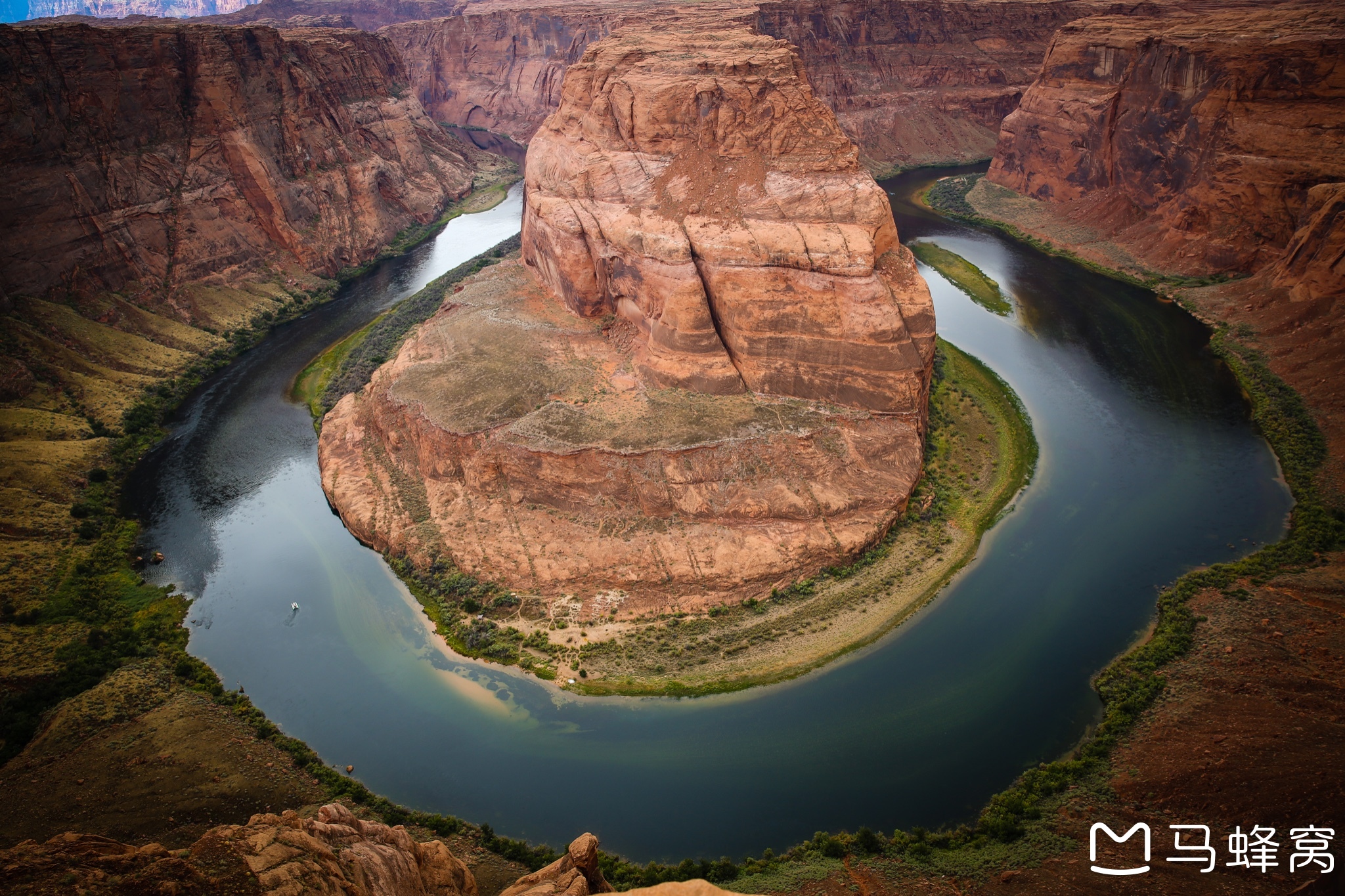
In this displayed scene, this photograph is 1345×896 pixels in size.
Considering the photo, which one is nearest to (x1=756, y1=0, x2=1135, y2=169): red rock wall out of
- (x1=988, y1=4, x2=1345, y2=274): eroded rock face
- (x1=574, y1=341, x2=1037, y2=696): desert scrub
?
(x1=988, y1=4, x2=1345, y2=274): eroded rock face

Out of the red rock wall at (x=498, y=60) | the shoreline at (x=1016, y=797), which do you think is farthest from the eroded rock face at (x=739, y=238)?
the red rock wall at (x=498, y=60)

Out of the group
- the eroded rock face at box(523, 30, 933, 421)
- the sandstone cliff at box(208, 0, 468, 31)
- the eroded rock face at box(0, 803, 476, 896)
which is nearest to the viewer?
the eroded rock face at box(0, 803, 476, 896)

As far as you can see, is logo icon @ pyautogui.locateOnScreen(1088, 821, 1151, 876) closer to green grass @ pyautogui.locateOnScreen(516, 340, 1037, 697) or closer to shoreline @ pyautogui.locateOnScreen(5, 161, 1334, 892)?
shoreline @ pyautogui.locateOnScreen(5, 161, 1334, 892)

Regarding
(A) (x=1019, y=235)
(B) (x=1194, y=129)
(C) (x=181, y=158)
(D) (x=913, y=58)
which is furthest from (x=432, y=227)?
(B) (x=1194, y=129)

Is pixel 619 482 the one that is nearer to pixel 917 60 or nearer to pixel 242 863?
pixel 242 863

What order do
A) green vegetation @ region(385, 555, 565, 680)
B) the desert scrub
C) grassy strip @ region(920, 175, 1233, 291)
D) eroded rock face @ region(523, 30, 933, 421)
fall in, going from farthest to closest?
grassy strip @ region(920, 175, 1233, 291) → eroded rock face @ region(523, 30, 933, 421) → green vegetation @ region(385, 555, 565, 680) → the desert scrub

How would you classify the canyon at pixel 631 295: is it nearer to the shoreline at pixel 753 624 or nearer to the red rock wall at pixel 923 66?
the shoreline at pixel 753 624

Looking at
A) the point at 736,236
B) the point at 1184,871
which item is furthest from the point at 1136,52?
the point at 1184,871
